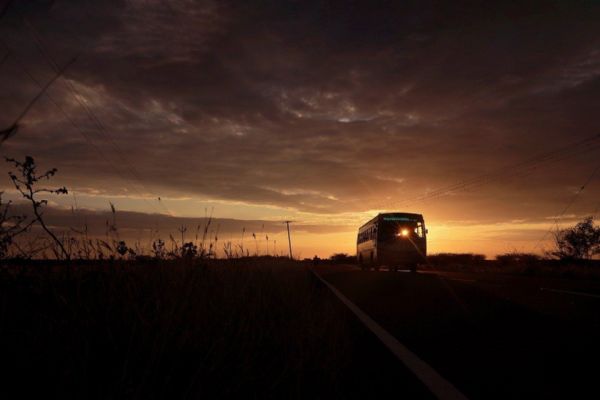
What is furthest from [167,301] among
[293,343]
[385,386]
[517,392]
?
[517,392]

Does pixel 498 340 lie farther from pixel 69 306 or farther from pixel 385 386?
pixel 69 306

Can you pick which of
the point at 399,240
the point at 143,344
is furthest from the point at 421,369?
the point at 399,240

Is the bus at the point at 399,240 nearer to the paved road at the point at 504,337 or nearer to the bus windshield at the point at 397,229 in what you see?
the bus windshield at the point at 397,229

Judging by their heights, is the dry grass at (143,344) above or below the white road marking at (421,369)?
above

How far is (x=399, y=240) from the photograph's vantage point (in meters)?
30.4

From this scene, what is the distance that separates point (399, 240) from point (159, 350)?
27.8 m

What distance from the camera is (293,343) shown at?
499 centimetres

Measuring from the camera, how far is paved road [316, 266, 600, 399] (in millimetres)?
4250

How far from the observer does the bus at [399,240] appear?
30312 millimetres

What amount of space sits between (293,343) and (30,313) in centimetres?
258

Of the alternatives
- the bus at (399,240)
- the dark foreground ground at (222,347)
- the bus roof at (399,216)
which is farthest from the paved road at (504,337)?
the bus roof at (399,216)

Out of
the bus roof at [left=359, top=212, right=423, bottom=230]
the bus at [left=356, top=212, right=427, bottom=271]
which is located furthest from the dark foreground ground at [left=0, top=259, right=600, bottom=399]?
the bus roof at [left=359, top=212, right=423, bottom=230]

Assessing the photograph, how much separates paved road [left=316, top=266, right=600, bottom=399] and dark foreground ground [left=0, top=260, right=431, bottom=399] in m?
0.65

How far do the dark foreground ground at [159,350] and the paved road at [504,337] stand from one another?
2.15 feet
